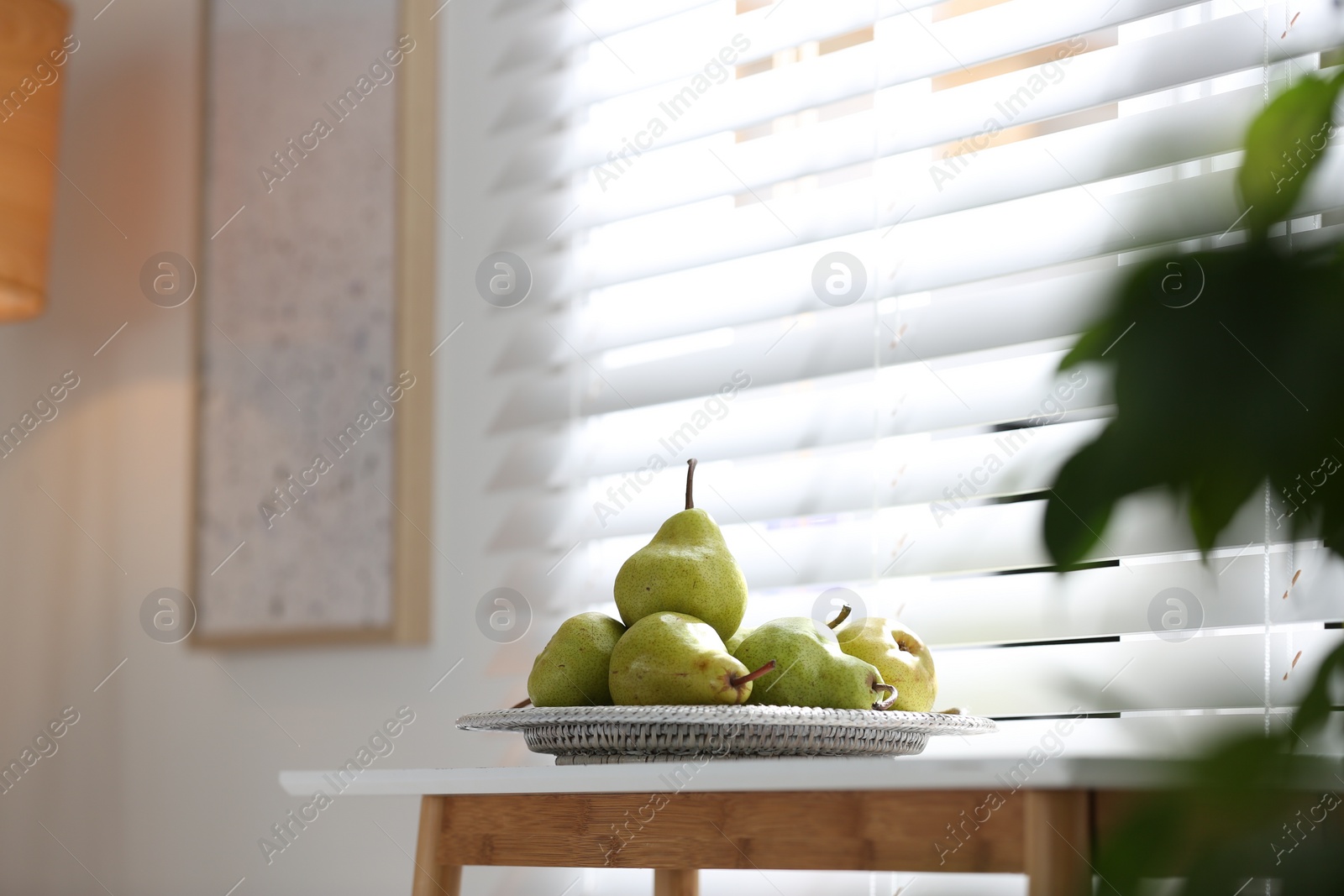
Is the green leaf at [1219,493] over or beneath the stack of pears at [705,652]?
beneath

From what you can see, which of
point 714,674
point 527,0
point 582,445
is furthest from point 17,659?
point 714,674

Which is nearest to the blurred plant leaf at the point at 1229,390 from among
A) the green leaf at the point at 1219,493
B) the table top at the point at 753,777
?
the green leaf at the point at 1219,493

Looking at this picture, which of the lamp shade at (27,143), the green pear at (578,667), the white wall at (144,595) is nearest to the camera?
the green pear at (578,667)

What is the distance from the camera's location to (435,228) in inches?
67.5

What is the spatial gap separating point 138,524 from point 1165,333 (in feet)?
6.95

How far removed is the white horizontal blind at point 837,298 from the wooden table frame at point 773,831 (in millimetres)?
292

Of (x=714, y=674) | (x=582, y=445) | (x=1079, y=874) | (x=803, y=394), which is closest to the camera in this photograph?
(x=1079, y=874)

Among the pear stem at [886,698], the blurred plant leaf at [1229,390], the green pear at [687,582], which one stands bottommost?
the blurred plant leaf at [1229,390]

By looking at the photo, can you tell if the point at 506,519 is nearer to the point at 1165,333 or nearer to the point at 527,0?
the point at 527,0

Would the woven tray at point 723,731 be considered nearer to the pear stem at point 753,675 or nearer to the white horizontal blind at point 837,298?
the pear stem at point 753,675

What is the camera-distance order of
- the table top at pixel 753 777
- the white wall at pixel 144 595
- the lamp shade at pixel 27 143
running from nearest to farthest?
the table top at pixel 753 777
the white wall at pixel 144 595
the lamp shade at pixel 27 143

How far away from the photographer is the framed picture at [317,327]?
169cm

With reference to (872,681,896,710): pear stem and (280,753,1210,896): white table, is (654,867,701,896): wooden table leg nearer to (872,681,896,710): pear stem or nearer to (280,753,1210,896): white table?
(280,753,1210,896): white table

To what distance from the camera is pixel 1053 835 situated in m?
0.58
